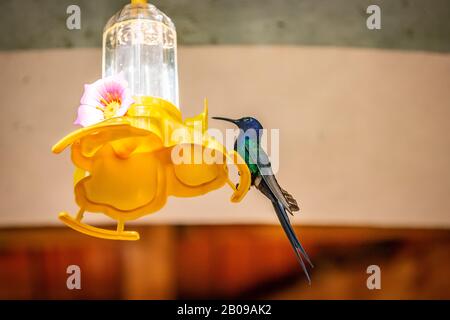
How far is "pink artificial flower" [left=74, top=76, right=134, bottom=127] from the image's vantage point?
161 cm

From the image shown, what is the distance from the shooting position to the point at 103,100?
164cm

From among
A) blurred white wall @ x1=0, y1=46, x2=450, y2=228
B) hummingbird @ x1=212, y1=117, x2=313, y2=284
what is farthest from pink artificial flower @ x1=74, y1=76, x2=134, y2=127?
blurred white wall @ x1=0, y1=46, x2=450, y2=228

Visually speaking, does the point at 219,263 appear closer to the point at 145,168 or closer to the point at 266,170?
the point at 266,170

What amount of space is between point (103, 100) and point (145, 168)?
202 millimetres

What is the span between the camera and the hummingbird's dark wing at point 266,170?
1.79m

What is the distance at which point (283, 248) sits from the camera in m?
4.36

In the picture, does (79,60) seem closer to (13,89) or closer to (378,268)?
(13,89)

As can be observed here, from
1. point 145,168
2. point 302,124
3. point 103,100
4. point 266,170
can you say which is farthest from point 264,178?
point 302,124

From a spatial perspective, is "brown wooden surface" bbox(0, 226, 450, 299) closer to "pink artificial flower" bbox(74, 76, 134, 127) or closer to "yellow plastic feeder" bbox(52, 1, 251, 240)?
"yellow plastic feeder" bbox(52, 1, 251, 240)

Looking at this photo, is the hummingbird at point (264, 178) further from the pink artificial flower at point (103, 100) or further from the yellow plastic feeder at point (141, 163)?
the pink artificial flower at point (103, 100)

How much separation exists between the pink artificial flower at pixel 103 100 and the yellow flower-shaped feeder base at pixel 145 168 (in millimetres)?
38

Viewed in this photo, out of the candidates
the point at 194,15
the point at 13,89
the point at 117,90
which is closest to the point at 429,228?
the point at 194,15

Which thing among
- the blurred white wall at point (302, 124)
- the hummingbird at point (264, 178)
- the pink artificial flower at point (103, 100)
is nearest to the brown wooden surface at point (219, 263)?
the blurred white wall at point (302, 124)

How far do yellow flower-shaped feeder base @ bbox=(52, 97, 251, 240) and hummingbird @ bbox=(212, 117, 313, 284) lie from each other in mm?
189
